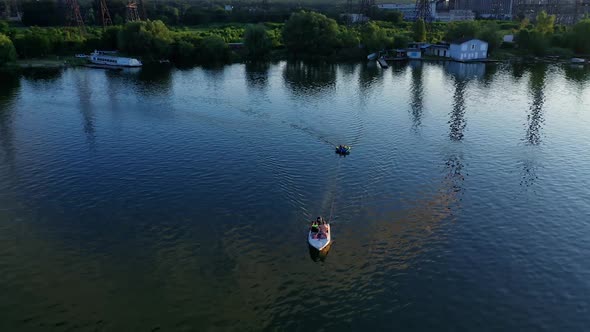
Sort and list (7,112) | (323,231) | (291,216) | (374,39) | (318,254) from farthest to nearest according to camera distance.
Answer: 1. (374,39)
2. (7,112)
3. (291,216)
4. (323,231)
5. (318,254)

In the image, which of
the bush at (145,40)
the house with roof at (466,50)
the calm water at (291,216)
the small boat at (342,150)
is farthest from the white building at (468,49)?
the small boat at (342,150)

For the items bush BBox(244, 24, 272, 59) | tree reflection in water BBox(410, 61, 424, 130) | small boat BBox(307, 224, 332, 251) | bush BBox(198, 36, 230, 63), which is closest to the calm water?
tree reflection in water BBox(410, 61, 424, 130)

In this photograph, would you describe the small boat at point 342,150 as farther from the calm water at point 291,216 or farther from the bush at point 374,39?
the bush at point 374,39

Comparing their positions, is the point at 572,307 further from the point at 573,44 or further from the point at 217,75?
the point at 573,44

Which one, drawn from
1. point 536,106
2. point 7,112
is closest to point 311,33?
point 536,106

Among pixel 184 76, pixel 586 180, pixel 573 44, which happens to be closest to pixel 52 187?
pixel 586 180

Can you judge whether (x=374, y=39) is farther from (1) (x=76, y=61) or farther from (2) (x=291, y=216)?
(2) (x=291, y=216)
